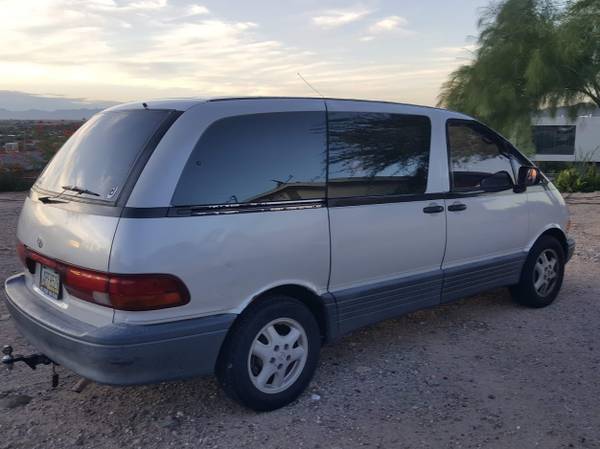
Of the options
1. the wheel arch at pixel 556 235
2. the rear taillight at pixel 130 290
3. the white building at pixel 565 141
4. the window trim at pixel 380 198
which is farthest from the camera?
the white building at pixel 565 141

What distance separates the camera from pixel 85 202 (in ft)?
11.0

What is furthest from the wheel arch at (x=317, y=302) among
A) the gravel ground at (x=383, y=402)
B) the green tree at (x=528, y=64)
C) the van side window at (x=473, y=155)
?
the green tree at (x=528, y=64)

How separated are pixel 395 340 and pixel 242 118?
2320 mm

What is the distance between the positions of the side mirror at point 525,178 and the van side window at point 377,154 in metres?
1.19

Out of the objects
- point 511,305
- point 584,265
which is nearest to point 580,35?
point 584,265

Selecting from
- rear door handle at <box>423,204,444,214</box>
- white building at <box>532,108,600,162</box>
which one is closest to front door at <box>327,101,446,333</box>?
rear door handle at <box>423,204,444,214</box>

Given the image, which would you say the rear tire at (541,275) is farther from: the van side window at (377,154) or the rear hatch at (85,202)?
the rear hatch at (85,202)

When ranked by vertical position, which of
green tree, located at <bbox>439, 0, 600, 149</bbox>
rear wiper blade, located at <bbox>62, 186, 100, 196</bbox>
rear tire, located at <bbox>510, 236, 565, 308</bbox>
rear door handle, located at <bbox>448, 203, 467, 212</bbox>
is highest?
green tree, located at <bbox>439, 0, 600, 149</bbox>

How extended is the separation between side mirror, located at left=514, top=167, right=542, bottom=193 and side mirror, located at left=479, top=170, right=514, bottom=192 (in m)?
0.09

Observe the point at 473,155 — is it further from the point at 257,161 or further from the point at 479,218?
the point at 257,161

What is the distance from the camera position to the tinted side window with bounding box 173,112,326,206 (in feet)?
10.9

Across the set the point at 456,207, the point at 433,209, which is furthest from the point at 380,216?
the point at 456,207

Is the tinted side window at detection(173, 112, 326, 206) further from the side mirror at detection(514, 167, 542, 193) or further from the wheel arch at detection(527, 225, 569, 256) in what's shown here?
the wheel arch at detection(527, 225, 569, 256)

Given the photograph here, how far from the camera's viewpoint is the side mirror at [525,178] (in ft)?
17.4
